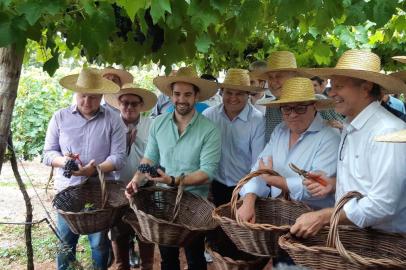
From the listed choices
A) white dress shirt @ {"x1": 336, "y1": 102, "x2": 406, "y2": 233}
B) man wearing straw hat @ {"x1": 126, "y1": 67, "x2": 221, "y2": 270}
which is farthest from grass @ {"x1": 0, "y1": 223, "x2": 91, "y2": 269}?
white dress shirt @ {"x1": 336, "y1": 102, "x2": 406, "y2": 233}

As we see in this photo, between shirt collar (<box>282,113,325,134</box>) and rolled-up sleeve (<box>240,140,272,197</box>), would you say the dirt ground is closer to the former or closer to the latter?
rolled-up sleeve (<box>240,140,272,197</box>)

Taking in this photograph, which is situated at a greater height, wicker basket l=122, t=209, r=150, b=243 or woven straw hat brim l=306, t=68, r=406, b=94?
woven straw hat brim l=306, t=68, r=406, b=94

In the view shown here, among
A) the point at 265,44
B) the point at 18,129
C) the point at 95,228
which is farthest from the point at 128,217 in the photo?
the point at 18,129

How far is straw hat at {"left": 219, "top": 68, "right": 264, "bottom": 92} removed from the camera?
3938 mm

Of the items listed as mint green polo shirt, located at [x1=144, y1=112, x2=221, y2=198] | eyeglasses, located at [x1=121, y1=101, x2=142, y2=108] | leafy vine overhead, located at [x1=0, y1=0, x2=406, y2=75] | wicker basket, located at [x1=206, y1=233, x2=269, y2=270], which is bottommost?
wicker basket, located at [x1=206, y1=233, x2=269, y2=270]

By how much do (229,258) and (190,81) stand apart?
1.37m

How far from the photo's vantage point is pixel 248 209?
2.74 m

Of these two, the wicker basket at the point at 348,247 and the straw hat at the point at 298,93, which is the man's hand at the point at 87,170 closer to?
the straw hat at the point at 298,93

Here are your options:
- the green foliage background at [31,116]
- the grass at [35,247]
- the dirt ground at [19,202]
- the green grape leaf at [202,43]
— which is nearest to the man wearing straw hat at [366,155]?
the green grape leaf at [202,43]

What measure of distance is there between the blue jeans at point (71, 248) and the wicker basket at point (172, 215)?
0.74 meters

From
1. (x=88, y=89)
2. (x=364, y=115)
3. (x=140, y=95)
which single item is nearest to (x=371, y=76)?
(x=364, y=115)

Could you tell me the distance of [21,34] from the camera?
1.76 meters

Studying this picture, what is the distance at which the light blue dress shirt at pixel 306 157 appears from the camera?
8.73 ft

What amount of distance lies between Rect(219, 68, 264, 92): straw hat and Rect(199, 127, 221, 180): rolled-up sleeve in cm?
69
